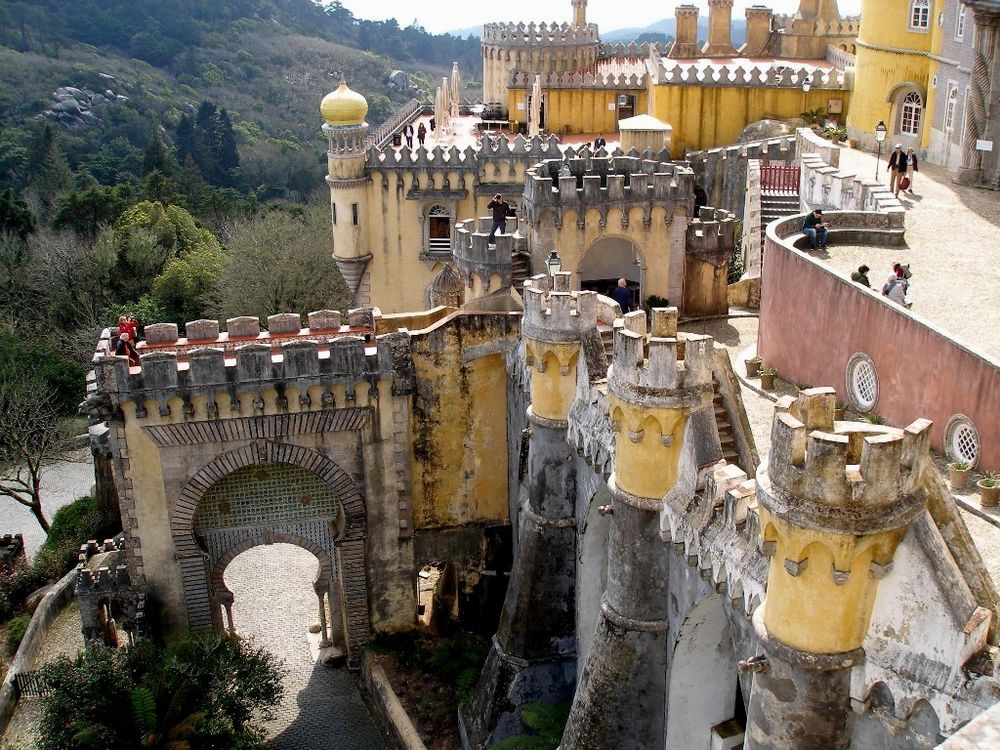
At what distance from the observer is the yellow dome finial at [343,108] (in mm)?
37000

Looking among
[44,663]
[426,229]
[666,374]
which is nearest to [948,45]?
[426,229]

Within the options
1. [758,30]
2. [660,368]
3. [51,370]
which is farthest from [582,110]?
[660,368]

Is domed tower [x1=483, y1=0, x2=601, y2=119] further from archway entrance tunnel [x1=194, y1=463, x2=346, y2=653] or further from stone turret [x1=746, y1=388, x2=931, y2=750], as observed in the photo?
stone turret [x1=746, y1=388, x2=931, y2=750]

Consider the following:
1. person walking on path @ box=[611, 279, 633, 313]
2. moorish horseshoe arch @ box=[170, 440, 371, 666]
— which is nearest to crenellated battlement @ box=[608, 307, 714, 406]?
person walking on path @ box=[611, 279, 633, 313]

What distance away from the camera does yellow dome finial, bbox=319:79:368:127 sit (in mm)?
37000

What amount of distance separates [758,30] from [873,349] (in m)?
35.0

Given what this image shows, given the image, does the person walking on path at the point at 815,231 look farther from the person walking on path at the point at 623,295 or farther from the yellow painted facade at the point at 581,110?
the yellow painted facade at the point at 581,110

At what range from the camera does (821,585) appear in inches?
389

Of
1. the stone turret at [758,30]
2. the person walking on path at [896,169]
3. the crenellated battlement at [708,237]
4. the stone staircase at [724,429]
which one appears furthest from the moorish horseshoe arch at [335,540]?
the stone turret at [758,30]

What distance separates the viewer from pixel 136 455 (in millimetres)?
20953

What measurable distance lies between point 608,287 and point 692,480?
41.4ft

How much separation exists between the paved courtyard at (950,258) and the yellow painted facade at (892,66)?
15.4 feet

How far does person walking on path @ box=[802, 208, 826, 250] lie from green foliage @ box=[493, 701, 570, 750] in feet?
31.1

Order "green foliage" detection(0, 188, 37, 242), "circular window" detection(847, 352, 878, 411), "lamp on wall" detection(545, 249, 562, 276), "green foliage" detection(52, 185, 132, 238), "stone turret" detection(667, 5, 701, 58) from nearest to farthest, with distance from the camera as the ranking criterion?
"circular window" detection(847, 352, 878, 411)
"lamp on wall" detection(545, 249, 562, 276)
"stone turret" detection(667, 5, 701, 58)
"green foliage" detection(0, 188, 37, 242)
"green foliage" detection(52, 185, 132, 238)
